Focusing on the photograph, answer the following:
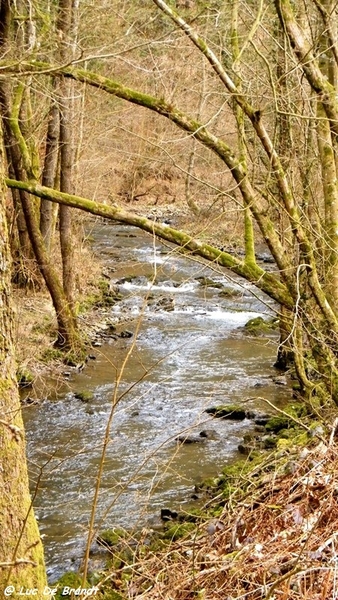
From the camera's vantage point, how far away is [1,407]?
128 inches

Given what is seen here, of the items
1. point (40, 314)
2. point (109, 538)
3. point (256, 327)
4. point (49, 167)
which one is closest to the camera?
point (109, 538)

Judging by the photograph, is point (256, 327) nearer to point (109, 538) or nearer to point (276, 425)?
point (276, 425)

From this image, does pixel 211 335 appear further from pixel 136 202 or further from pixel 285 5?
pixel 136 202

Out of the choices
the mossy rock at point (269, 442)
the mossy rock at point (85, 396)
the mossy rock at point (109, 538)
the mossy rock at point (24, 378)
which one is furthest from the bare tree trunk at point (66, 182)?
the mossy rock at point (109, 538)

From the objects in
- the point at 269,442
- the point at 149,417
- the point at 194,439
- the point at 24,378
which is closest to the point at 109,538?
the point at 269,442

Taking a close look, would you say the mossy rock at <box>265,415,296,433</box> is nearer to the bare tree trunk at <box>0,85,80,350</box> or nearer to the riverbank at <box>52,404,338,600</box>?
the riverbank at <box>52,404,338,600</box>

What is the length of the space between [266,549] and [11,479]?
64.1 inches

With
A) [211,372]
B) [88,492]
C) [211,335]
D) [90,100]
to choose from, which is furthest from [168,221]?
[88,492]

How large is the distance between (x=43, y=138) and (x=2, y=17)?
527 centimetres

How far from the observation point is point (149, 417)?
33.7ft

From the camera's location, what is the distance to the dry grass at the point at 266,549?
356 cm

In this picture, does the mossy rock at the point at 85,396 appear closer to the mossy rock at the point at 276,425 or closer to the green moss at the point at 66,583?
the mossy rock at the point at 276,425

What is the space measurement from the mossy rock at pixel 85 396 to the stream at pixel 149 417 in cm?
7

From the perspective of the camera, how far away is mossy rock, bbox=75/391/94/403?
10795 millimetres
